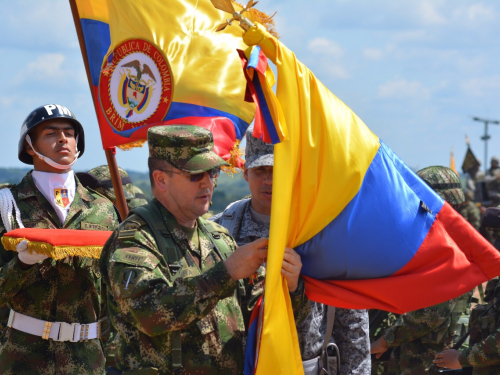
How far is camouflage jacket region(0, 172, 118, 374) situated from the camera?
5.02 m

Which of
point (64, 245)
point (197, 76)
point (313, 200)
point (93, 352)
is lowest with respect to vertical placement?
point (93, 352)

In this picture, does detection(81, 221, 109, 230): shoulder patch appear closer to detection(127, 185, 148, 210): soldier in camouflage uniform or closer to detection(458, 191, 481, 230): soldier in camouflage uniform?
detection(127, 185, 148, 210): soldier in camouflage uniform

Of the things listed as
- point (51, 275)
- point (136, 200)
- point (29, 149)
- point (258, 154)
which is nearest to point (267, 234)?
point (258, 154)

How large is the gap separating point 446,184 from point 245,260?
12.5 feet

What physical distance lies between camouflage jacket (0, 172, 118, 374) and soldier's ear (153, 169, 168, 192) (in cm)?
149

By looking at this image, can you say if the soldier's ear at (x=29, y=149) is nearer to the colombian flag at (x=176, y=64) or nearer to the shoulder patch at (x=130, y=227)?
the colombian flag at (x=176, y=64)

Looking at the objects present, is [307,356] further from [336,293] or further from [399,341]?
[399,341]

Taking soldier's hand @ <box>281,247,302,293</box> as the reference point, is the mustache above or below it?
above

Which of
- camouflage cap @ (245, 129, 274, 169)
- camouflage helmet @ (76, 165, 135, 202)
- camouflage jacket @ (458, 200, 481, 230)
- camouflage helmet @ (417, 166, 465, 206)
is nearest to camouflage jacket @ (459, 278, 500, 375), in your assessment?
camouflage helmet @ (417, 166, 465, 206)

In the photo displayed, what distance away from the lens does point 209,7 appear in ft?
19.2

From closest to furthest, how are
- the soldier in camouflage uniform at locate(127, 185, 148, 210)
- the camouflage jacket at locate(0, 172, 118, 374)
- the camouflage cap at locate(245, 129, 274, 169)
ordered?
1. the camouflage cap at locate(245, 129, 274, 169)
2. the camouflage jacket at locate(0, 172, 118, 374)
3. the soldier in camouflage uniform at locate(127, 185, 148, 210)

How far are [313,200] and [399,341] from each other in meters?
3.10

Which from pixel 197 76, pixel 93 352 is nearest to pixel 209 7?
pixel 197 76

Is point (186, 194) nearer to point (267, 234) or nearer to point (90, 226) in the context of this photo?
point (267, 234)
